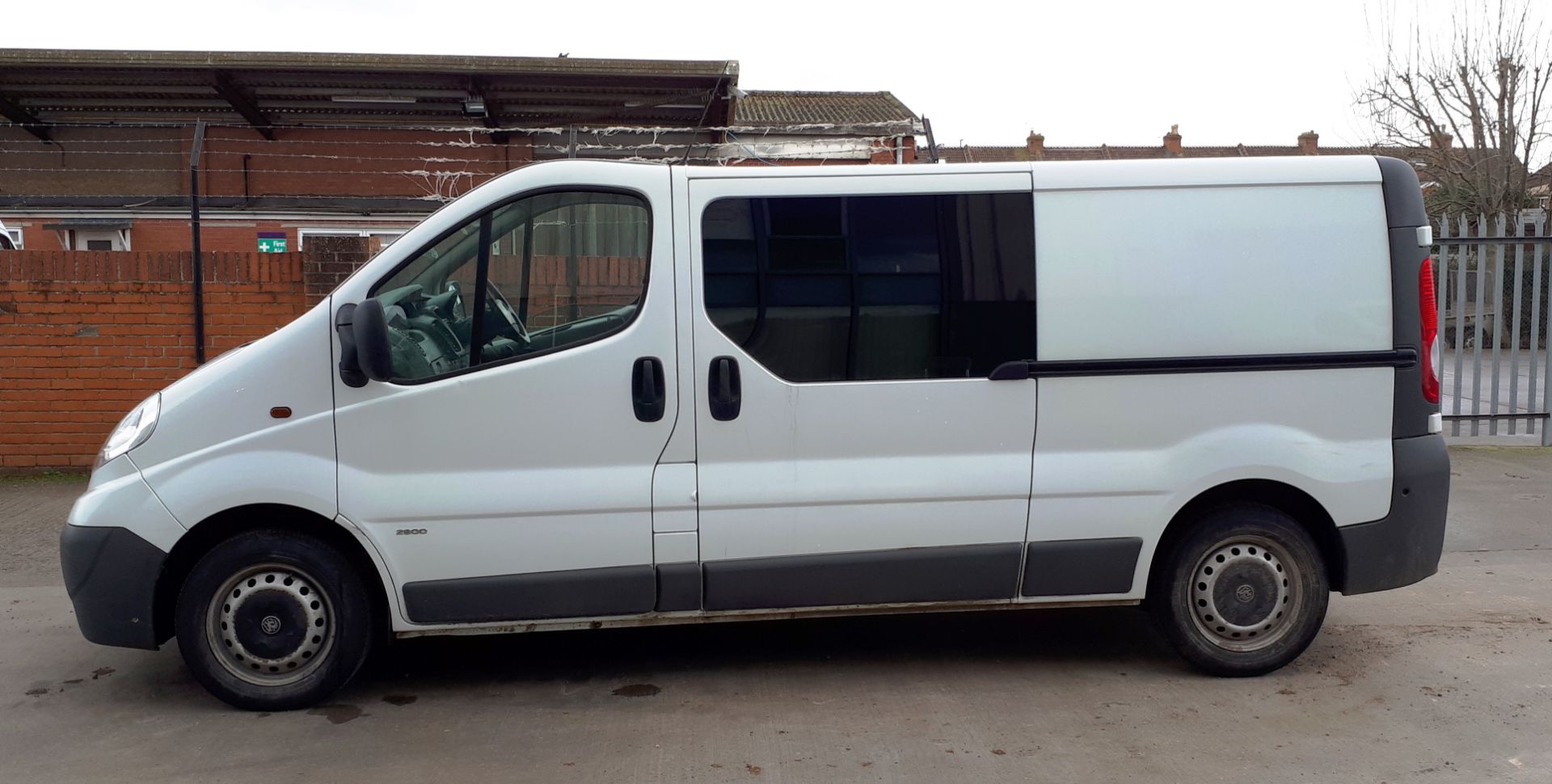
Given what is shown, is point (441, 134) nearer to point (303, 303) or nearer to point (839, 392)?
point (303, 303)

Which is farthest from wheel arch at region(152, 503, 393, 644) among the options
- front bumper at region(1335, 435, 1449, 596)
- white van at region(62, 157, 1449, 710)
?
front bumper at region(1335, 435, 1449, 596)

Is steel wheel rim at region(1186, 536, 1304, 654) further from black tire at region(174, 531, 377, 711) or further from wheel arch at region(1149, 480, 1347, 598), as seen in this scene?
black tire at region(174, 531, 377, 711)

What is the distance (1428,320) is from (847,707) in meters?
2.72

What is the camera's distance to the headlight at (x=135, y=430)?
14.7 ft

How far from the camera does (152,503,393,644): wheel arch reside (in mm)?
4516

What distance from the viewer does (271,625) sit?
4547 mm

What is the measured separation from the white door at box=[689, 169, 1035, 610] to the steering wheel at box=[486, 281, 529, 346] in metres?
0.65

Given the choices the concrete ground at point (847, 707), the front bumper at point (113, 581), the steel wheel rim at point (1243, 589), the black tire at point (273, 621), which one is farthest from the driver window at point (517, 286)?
the steel wheel rim at point (1243, 589)

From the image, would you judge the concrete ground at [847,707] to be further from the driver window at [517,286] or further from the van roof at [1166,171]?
the van roof at [1166,171]

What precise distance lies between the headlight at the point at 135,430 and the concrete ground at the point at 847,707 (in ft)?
3.34

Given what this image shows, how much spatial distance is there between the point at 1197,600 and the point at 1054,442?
89cm

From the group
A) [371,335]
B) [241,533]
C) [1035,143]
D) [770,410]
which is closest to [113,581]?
[241,533]

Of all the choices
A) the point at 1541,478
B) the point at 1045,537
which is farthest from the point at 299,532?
the point at 1541,478

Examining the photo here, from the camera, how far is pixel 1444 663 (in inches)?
198
